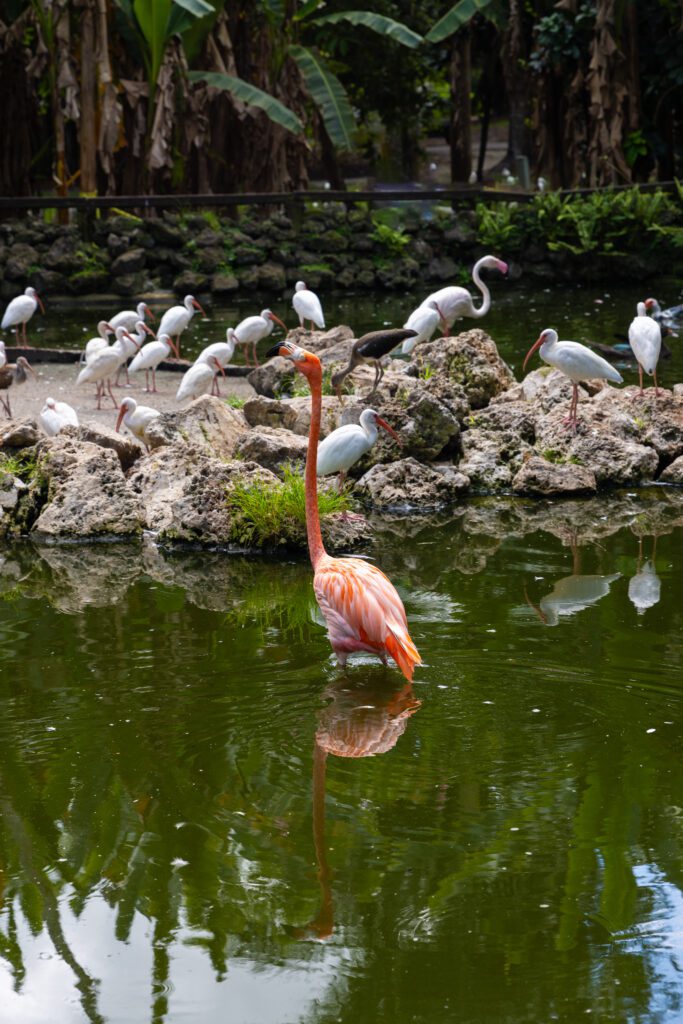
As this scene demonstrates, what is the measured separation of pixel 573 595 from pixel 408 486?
238 centimetres

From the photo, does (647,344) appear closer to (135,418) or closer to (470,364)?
(470,364)

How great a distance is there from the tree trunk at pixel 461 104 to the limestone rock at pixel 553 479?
63.4 ft

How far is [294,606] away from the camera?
23.3 ft

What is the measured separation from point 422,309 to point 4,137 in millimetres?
16544

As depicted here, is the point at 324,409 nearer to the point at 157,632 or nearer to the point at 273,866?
the point at 157,632

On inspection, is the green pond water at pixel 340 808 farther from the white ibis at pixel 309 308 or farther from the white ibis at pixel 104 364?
the white ibis at pixel 309 308

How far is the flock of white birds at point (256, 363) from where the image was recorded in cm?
873

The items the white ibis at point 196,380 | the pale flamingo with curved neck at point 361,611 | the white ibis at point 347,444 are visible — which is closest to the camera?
the pale flamingo with curved neck at point 361,611

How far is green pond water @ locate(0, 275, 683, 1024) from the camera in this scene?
366cm

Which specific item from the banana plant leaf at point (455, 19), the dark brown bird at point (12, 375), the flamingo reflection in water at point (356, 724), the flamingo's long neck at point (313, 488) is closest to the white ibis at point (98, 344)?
the dark brown bird at point (12, 375)

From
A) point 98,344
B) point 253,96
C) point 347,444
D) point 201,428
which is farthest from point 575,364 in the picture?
point 253,96

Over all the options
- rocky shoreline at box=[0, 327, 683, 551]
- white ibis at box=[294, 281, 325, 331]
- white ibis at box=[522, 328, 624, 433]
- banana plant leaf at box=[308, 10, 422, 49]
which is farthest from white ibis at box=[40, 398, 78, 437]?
banana plant leaf at box=[308, 10, 422, 49]

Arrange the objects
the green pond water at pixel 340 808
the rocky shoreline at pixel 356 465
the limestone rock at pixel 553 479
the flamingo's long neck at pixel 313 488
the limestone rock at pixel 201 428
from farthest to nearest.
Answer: the limestone rock at pixel 201 428 < the limestone rock at pixel 553 479 < the rocky shoreline at pixel 356 465 < the flamingo's long neck at pixel 313 488 < the green pond water at pixel 340 808

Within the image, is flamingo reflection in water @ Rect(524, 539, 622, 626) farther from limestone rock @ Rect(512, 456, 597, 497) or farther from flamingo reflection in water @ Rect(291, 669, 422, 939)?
limestone rock @ Rect(512, 456, 597, 497)
